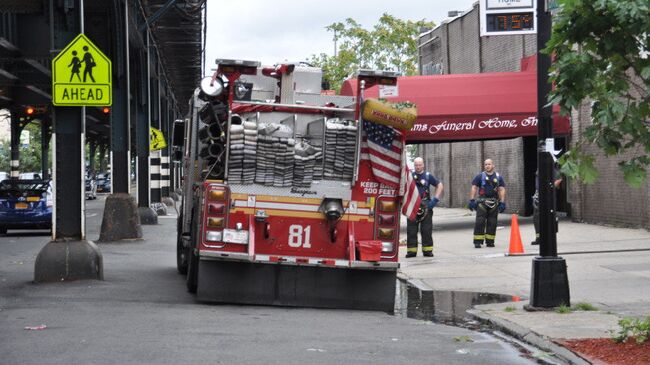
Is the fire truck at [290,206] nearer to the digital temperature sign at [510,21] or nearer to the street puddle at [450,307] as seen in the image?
the street puddle at [450,307]

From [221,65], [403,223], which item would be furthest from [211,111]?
[403,223]

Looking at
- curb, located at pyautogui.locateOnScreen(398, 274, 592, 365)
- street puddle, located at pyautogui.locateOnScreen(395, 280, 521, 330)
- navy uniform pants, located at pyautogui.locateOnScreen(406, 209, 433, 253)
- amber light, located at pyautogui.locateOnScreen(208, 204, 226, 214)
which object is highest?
amber light, located at pyautogui.locateOnScreen(208, 204, 226, 214)

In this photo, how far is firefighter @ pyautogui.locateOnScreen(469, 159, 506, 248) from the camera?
2322cm

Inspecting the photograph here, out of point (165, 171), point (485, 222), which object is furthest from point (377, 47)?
point (485, 222)

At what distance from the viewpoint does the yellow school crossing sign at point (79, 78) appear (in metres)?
16.4

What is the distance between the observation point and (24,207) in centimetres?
2994

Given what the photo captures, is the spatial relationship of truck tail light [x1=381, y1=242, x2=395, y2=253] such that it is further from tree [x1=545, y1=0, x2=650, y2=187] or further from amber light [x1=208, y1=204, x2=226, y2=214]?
tree [x1=545, y1=0, x2=650, y2=187]

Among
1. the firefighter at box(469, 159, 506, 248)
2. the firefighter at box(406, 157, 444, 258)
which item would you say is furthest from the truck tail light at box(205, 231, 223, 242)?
the firefighter at box(469, 159, 506, 248)

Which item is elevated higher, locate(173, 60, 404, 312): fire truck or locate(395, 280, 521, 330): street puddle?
locate(173, 60, 404, 312): fire truck

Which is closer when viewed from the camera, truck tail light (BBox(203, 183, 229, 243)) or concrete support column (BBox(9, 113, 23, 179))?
truck tail light (BBox(203, 183, 229, 243))

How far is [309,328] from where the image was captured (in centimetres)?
1184

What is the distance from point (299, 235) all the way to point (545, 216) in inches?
116


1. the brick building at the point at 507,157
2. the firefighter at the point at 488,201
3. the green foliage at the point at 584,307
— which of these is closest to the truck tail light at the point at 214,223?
the green foliage at the point at 584,307

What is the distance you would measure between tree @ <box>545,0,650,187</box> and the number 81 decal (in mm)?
4678
